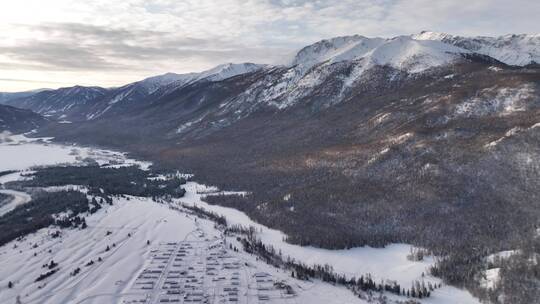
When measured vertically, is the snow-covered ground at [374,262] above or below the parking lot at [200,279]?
below

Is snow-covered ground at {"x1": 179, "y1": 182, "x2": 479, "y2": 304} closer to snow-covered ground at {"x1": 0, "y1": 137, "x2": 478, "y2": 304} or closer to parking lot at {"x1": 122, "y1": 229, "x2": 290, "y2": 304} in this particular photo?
snow-covered ground at {"x1": 0, "y1": 137, "x2": 478, "y2": 304}

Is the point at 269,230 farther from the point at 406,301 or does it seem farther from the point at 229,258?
the point at 406,301

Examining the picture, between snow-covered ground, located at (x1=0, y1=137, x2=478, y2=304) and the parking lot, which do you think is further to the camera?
snow-covered ground, located at (x1=0, y1=137, x2=478, y2=304)

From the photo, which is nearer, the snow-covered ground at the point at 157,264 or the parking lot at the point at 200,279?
the parking lot at the point at 200,279

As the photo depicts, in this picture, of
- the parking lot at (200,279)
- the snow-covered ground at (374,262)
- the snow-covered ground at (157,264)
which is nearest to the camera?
the parking lot at (200,279)

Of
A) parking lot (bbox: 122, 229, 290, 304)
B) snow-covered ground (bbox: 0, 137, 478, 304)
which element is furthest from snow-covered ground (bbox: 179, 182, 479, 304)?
parking lot (bbox: 122, 229, 290, 304)

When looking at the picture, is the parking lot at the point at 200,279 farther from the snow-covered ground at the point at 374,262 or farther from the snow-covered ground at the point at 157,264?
the snow-covered ground at the point at 374,262

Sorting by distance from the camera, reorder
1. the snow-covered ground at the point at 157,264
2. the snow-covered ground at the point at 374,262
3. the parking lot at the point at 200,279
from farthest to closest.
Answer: the snow-covered ground at the point at 374,262, the snow-covered ground at the point at 157,264, the parking lot at the point at 200,279

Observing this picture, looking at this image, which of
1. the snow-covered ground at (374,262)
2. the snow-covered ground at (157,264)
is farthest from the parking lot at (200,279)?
the snow-covered ground at (374,262)

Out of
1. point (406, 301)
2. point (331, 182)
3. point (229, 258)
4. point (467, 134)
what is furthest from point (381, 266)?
point (467, 134)
